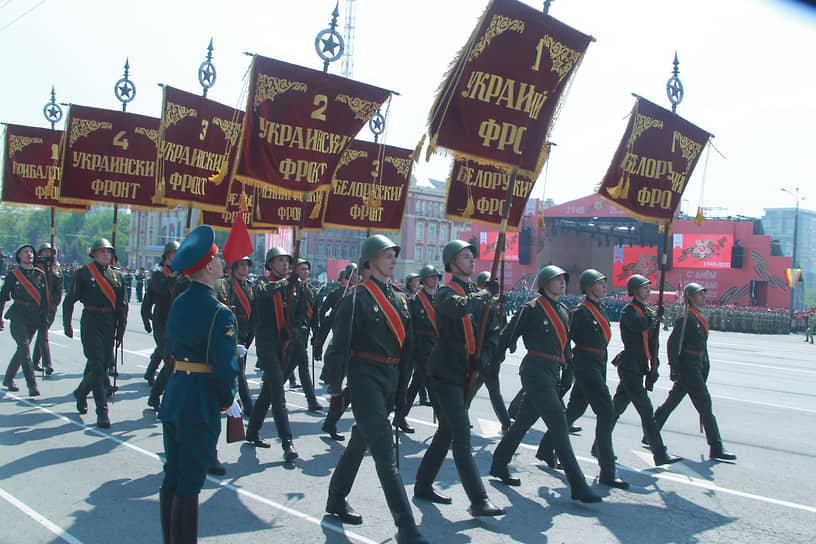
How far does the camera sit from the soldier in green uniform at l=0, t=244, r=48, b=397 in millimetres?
9250

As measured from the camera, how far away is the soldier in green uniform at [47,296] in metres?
10.0

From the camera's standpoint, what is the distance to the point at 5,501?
489 cm

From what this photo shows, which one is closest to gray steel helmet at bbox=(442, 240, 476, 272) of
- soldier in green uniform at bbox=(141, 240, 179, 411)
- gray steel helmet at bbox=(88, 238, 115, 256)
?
soldier in green uniform at bbox=(141, 240, 179, 411)

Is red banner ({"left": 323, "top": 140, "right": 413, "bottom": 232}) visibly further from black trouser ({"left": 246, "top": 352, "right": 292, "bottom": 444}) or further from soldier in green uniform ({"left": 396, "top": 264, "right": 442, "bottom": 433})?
soldier in green uniform ({"left": 396, "top": 264, "right": 442, "bottom": 433})

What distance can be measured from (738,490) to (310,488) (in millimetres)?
3815

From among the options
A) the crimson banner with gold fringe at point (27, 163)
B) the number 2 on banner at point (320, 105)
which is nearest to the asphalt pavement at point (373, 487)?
the number 2 on banner at point (320, 105)

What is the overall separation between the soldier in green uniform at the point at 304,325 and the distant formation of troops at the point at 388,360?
30 millimetres

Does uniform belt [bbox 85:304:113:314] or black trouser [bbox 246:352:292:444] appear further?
uniform belt [bbox 85:304:113:314]

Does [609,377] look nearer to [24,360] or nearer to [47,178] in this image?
[24,360]

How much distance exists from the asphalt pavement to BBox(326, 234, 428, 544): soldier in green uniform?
0.39 metres

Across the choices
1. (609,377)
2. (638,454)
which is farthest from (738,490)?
(609,377)

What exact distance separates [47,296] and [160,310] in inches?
89.4

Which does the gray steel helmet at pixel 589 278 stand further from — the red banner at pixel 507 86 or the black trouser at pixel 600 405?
the red banner at pixel 507 86

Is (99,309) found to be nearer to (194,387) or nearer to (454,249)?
(194,387)
